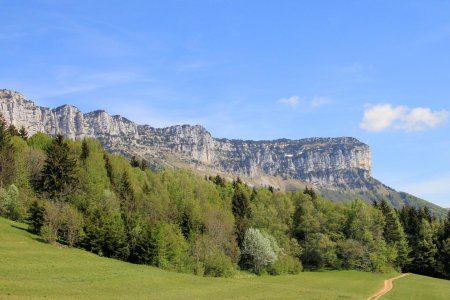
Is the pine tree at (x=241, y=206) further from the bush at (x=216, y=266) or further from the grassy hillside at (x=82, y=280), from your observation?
the grassy hillside at (x=82, y=280)

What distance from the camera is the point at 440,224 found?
136m

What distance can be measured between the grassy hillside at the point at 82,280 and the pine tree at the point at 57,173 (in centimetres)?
1635

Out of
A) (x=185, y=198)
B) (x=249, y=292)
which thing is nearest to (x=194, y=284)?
(x=249, y=292)

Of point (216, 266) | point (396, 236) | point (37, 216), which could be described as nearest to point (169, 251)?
point (216, 266)

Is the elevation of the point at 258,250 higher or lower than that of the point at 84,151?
lower

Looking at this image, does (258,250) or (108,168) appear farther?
(108,168)

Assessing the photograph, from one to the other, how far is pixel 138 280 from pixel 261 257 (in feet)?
164

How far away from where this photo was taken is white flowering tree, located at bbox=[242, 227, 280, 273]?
3819 inches

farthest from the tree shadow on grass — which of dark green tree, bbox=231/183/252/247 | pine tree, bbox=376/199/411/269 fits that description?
pine tree, bbox=376/199/411/269

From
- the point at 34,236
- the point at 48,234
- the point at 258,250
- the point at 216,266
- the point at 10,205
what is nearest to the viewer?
the point at 48,234

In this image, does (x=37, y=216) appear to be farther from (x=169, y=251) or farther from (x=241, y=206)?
(x=241, y=206)

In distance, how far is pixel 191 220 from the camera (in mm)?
99375

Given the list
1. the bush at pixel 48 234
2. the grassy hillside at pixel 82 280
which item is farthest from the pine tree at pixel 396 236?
the bush at pixel 48 234

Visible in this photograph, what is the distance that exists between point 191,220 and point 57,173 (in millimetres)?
31525
